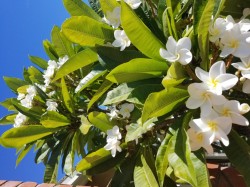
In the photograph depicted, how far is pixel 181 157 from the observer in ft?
2.72

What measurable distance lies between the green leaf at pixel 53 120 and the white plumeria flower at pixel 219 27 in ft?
2.30

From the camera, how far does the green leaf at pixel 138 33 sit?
83 centimetres

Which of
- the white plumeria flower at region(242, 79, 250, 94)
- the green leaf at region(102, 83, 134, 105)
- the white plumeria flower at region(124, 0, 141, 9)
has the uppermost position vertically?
the white plumeria flower at region(124, 0, 141, 9)

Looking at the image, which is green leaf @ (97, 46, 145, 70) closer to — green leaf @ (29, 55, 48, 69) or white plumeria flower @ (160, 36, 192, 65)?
white plumeria flower @ (160, 36, 192, 65)

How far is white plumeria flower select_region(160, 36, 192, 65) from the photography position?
0.76m

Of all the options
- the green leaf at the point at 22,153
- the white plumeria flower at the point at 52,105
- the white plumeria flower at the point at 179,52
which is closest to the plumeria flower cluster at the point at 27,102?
the white plumeria flower at the point at 52,105

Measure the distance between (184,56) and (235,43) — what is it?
124 mm

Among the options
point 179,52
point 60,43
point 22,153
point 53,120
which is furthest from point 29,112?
point 179,52

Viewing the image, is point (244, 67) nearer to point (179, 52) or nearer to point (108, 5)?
point (179, 52)

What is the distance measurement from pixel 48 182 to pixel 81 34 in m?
0.80

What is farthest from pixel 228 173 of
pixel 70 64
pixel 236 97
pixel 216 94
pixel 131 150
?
pixel 216 94

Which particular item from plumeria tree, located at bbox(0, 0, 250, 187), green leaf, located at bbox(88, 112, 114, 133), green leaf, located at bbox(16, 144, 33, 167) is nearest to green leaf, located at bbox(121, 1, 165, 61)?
plumeria tree, located at bbox(0, 0, 250, 187)

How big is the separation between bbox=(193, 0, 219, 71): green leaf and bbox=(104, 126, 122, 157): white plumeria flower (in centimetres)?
39

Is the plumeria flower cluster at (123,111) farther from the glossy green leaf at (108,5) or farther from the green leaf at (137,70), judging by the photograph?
the glossy green leaf at (108,5)
